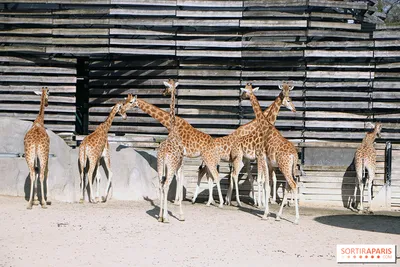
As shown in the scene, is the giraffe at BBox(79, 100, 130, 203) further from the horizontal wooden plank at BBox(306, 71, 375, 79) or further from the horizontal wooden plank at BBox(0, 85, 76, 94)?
the horizontal wooden plank at BBox(306, 71, 375, 79)

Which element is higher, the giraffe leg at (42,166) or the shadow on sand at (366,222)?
the giraffe leg at (42,166)

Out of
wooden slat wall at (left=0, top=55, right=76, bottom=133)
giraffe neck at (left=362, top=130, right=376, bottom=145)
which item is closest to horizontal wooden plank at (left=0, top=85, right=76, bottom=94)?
wooden slat wall at (left=0, top=55, right=76, bottom=133)

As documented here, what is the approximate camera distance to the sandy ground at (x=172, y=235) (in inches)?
421

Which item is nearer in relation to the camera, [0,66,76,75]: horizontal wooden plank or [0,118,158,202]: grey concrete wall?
[0,118,158,202]: grey concrete wall

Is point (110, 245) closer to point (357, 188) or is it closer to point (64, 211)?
point (64, 211)

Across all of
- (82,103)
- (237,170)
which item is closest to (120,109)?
(237,170)

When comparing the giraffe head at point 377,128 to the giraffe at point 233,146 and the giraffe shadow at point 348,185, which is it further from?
the giraffe at point 233,146

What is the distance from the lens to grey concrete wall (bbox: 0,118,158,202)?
50.4 feet

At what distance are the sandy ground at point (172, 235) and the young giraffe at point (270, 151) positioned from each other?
65 cm

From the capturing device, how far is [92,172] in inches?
620

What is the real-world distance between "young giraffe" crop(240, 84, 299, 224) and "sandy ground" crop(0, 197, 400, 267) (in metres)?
0.65

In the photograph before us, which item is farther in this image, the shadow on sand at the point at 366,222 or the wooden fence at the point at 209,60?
the wooden fence at the point at 209,60

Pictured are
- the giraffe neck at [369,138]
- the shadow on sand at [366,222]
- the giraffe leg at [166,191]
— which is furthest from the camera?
the giraffe neck at [369,138]

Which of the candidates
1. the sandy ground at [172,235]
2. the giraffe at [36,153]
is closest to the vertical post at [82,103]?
the sandy ground at [172,235]
